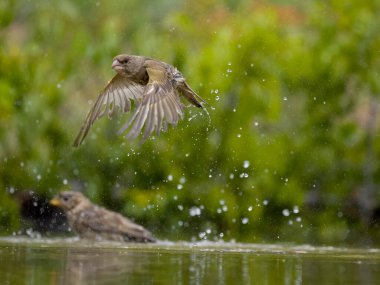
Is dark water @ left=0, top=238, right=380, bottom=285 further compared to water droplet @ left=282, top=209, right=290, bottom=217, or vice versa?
water droplet @ left=282, top=209, right=290, bottom=217

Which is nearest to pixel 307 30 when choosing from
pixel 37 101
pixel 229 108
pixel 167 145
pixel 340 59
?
pixel 340 59

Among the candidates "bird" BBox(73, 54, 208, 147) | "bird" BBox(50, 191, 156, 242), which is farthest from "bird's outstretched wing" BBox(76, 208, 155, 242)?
"bird" BBox(73, 54, 208, 147)

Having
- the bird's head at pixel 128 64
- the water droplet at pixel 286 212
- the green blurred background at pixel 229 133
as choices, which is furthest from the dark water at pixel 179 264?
the water droplet at pixel 286 212

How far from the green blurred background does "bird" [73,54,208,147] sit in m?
3.49

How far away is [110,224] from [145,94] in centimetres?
316

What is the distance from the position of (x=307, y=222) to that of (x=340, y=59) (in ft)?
7.33

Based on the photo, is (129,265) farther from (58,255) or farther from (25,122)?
(25,122)

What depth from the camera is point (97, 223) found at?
1230cm

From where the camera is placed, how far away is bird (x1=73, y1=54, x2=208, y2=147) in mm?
8781

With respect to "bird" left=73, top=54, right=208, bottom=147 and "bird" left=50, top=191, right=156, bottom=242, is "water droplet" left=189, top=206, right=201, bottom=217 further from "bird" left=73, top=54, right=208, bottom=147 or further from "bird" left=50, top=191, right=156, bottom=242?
"bird" left=73, top=54, right=208, bottom=147

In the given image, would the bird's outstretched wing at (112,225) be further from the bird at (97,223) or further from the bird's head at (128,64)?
the bird's head at (128,64)

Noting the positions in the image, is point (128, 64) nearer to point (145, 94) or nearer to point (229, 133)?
point (145, 94)

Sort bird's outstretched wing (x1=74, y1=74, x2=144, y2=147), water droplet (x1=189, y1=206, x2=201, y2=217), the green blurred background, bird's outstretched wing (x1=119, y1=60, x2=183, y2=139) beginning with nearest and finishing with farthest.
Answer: bird's outstretched wing (x1=119, y1=60, x2=183, y2=139) < bird's outstretched wing (x1=74, y1=74, x2=144, y2=147) < water droplet (x1=189, y1=206, x2=201, y2=217) < the green blurred background

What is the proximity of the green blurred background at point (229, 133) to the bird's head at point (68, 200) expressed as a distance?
1.08m
